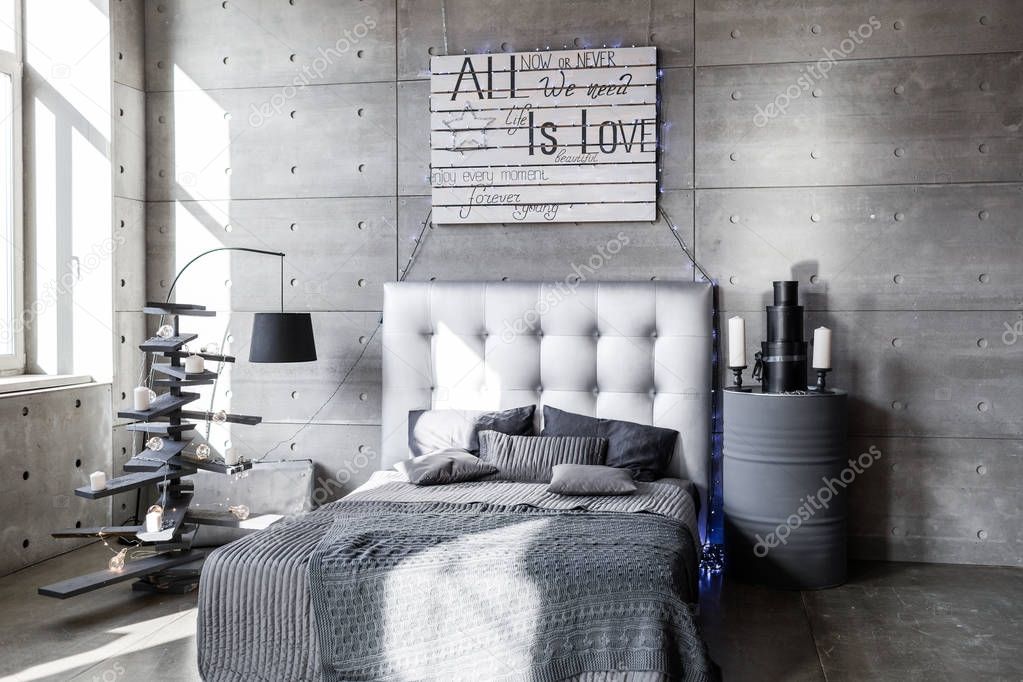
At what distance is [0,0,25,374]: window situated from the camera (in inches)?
169

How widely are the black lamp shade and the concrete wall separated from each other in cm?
46

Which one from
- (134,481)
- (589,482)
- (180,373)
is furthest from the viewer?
(180,373)

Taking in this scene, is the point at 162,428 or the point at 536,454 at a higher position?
the point at 162,428

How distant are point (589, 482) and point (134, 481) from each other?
6.53 feet

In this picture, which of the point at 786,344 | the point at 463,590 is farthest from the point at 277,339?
the point at 786,344

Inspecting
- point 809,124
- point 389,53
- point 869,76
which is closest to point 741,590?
point 809,124

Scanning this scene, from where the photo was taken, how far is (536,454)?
12.4ft

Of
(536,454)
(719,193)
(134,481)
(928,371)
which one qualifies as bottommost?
(134,481)

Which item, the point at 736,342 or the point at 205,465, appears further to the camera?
the point at 736,342

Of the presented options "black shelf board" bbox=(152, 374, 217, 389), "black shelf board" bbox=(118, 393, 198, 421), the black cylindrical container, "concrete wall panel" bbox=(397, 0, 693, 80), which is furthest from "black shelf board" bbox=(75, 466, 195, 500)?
the black cylindrical container

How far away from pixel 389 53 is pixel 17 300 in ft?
7.61

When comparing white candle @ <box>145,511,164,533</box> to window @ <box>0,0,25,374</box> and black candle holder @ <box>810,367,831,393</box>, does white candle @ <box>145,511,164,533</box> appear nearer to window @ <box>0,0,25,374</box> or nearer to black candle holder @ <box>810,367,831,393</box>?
window @ <box>0,0,25,374</box>

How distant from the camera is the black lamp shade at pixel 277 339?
3977mm

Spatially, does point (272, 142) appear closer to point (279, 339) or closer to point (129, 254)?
point (129, 254)
